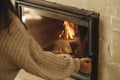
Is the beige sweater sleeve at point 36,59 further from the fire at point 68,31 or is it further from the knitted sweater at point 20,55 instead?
the fire at point 68,31

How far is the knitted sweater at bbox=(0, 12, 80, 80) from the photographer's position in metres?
1.14

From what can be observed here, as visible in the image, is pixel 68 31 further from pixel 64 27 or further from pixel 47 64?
pixel 47 64

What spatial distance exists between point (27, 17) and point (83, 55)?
0.61m

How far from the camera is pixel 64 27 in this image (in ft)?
7.38

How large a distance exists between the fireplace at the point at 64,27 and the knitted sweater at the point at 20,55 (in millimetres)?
671

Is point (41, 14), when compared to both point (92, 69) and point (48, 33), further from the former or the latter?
point (92, 69)

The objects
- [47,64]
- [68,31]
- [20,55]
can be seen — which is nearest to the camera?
[20,55]

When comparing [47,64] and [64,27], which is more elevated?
[64,27]

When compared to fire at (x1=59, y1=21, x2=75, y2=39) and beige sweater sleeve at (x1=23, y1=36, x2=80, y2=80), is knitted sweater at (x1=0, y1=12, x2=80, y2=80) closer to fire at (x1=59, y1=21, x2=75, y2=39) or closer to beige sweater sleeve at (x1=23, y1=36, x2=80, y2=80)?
beige sweater sleeve at (x1=23, y1=36, x2=80, y2=80)

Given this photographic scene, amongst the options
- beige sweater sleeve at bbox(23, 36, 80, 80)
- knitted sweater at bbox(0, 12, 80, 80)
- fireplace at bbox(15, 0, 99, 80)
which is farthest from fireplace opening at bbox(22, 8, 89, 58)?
knitted sweater at bbox(0, 12, 80, 80)

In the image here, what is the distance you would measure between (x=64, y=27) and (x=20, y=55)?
1.11 m

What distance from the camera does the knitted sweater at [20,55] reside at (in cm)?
114

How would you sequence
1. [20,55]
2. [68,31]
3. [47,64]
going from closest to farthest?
[20,55] → [47,64] → [68,31]

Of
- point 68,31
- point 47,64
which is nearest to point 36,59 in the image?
point 47,64
